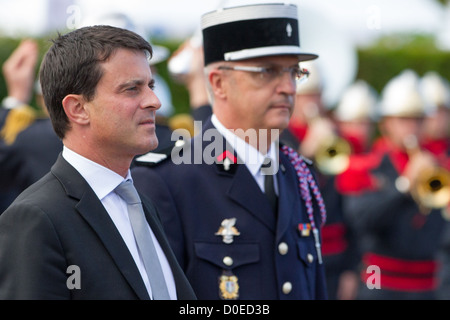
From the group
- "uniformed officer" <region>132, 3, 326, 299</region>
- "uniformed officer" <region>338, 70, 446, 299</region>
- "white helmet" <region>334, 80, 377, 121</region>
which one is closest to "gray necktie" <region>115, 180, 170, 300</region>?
"uniformed officer" <region>132, 3, 326, 299</region>

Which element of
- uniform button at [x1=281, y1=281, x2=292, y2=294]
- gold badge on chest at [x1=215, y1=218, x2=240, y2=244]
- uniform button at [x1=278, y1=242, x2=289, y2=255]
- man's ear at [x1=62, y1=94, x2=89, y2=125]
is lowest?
uniform button at [x1=281, y1=281, x2=292, y2=294]

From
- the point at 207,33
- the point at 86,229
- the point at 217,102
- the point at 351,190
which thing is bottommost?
the point at 351,190

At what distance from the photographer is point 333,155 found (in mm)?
8148

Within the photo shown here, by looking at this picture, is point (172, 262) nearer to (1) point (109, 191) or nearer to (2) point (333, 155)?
(1) point (109, 191)

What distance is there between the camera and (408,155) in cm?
783

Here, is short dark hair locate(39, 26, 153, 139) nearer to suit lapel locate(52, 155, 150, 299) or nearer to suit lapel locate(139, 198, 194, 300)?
suit lapel locate(52, 155, 150, 299)

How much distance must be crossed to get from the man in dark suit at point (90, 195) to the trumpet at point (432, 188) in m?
4.81

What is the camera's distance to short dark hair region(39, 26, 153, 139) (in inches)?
99.5

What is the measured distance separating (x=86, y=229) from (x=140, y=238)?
0.23 m

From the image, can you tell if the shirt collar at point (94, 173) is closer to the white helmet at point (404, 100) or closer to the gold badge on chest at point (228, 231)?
the gold badge on chest at point (228, 231)

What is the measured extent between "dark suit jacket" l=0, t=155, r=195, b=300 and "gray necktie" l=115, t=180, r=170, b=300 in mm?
104

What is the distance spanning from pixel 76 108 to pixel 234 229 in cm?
117
